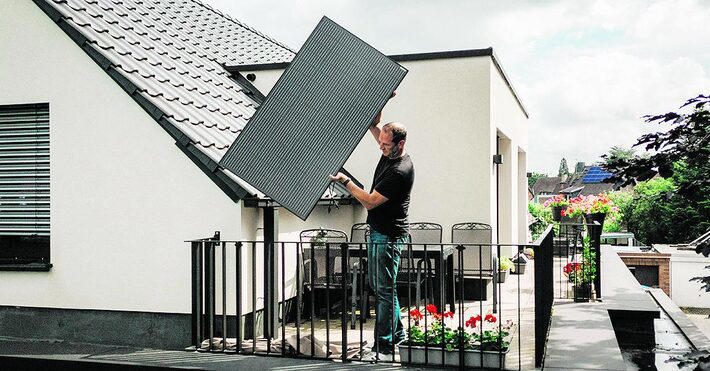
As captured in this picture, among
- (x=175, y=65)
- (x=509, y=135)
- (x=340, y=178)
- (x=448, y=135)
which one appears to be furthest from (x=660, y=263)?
(x=340, y=178)

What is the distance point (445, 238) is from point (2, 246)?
5674mm

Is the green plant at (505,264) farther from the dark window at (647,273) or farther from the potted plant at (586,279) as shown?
the dark window at (647,273)

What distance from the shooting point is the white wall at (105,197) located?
6871 millimetres

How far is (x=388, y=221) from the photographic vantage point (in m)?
5.79

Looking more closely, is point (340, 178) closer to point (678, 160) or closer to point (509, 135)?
point (678, 160)

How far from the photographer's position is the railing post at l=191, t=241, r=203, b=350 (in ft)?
20.2

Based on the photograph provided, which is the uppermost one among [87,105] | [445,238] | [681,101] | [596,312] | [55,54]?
[55,54]

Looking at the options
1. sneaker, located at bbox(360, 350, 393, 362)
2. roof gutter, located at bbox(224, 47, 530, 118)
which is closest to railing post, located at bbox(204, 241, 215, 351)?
sneaker, located at bbox(360, 350, 393, 362)

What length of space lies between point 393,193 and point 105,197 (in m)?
3.30

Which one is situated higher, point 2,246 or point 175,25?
point 175,25

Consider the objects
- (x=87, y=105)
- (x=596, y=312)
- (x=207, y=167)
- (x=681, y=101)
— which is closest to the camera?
(x=681, y=101)

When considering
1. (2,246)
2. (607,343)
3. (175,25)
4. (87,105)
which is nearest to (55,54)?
(87,105)

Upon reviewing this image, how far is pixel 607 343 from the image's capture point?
596cm

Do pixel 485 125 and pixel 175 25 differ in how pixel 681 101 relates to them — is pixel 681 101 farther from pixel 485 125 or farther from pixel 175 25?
pixel 175 25
